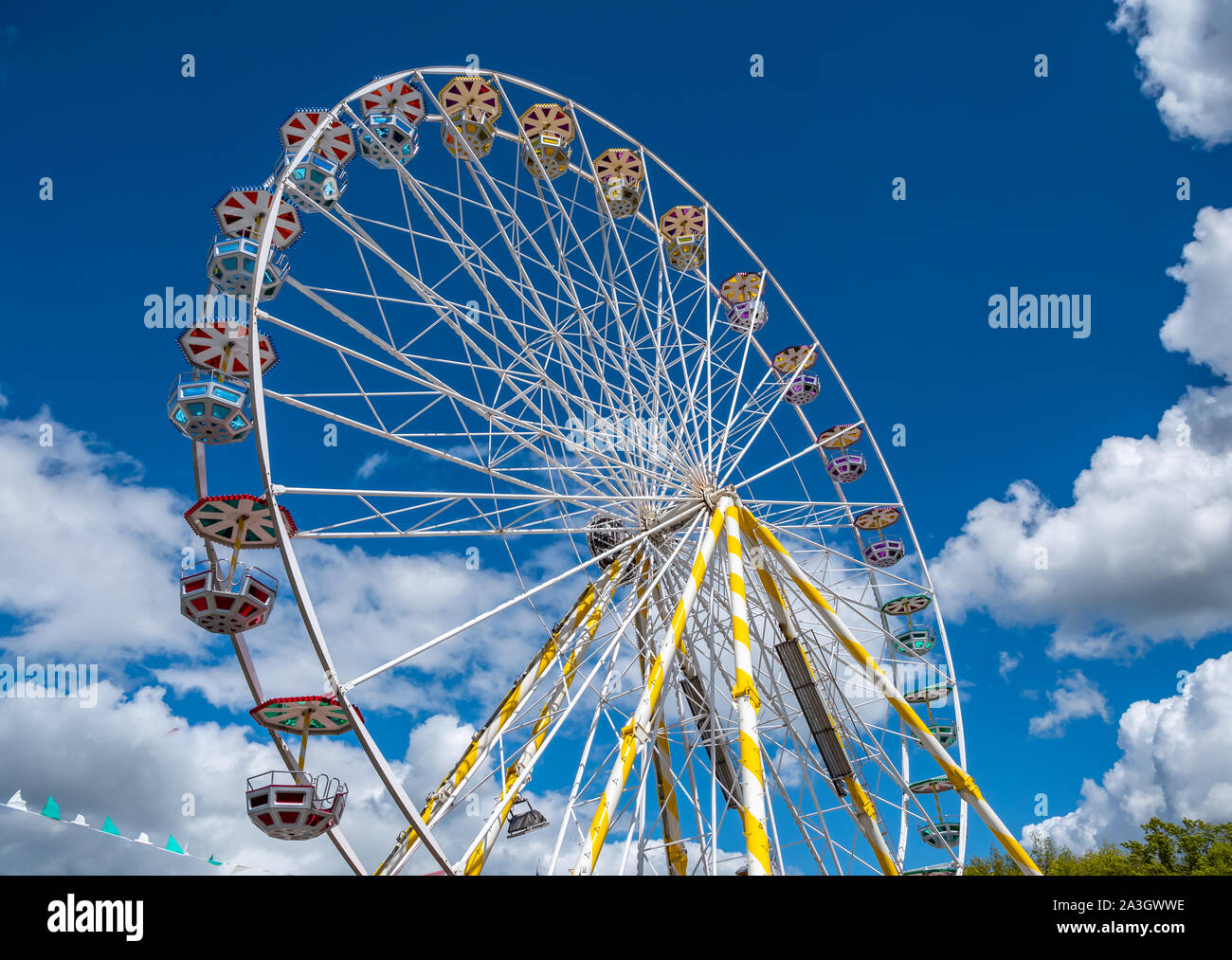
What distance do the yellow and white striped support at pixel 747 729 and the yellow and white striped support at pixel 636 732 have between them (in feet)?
2.32

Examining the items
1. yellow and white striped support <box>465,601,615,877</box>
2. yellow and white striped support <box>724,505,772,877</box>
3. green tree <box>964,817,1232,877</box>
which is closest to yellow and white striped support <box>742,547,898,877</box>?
yellow and white striped support <box>724,505,772,877</box>

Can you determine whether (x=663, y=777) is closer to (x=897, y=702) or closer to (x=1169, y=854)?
(x=897, y=702)

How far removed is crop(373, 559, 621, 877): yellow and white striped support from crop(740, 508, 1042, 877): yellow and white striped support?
10.6 feet

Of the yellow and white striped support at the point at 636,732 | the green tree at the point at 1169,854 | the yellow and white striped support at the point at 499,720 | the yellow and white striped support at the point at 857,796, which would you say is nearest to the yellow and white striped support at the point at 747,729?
the yellow and white striped support at the point at 636,732

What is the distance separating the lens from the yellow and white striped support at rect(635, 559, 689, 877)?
17.4 meters

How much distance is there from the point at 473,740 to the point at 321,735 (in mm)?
4031

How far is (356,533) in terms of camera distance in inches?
497

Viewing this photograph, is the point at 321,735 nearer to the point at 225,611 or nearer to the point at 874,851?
the point at 225,611

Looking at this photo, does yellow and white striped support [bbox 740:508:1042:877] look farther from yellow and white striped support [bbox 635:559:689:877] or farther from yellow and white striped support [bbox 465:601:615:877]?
yellow and white striped support [bbox 465:601:615:877]

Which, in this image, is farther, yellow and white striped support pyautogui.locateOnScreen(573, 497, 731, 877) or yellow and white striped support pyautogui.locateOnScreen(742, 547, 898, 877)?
yellow and white striped support pyautogui.locateOnScreen(742, 547, 898, 877)

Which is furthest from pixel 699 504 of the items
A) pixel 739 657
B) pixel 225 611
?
pixel 225 611
